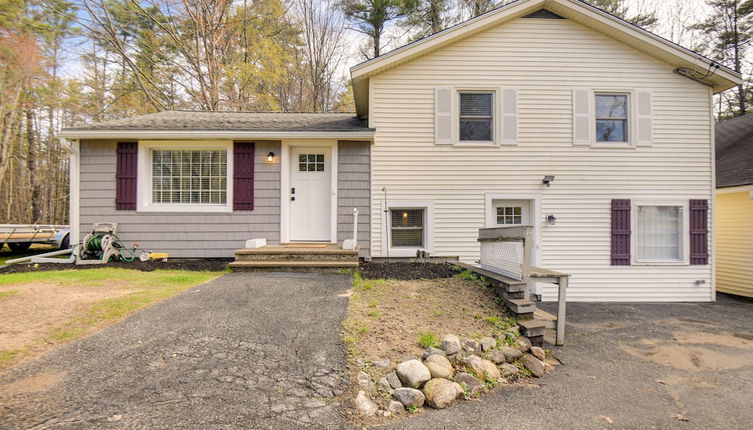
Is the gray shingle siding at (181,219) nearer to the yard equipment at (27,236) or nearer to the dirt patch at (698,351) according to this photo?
the yard equipment at (27,236)

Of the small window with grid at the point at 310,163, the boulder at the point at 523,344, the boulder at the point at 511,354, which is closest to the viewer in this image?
the boulder at the point at 511,354

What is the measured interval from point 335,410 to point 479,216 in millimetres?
5235

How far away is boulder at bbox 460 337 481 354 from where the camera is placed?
3.19m

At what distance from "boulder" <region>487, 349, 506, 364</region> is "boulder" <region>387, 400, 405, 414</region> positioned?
1.30 m

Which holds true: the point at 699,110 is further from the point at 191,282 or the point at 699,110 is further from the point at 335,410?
the point at 191,282

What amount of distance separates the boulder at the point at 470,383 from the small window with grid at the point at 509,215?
4.58 metres

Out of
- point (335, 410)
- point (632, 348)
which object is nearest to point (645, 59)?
point (632, 348)

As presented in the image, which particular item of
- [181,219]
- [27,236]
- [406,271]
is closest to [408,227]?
[406,271]

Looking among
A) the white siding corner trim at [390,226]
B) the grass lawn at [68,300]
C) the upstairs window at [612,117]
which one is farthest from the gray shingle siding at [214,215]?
the upstairs window at [612,117]

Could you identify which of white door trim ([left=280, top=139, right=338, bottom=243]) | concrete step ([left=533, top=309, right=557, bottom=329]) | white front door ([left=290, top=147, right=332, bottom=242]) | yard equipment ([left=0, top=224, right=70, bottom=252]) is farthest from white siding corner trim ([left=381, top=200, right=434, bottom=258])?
yard equipment ([left=0, top=224, right=70, bottom=252])

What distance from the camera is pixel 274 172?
6.33 m

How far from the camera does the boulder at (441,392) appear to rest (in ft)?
8.08

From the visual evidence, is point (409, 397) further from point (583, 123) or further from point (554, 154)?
point (583, 123)

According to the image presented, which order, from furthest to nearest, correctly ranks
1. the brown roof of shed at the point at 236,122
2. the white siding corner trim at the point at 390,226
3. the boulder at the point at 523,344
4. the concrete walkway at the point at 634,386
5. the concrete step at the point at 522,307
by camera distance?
1. the white siding corner trim at the point at 390,226
2. the brown roof of shed at the point at 236,122
3. the concrete step at the point at 522,307
4. the boulder at the point at 523,344
5. the concrete walkway at the point at 634,386
